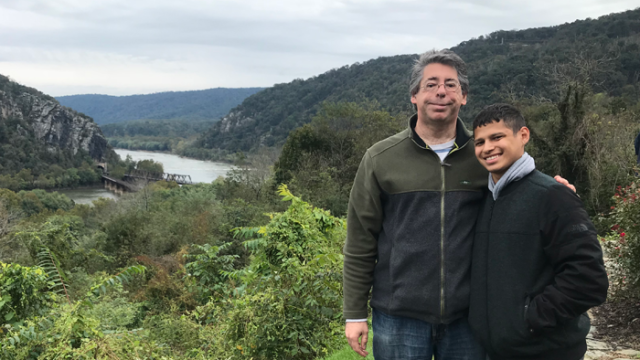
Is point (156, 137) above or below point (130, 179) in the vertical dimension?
above

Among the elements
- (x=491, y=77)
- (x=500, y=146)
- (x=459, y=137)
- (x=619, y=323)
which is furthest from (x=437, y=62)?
(x=491, y=77)

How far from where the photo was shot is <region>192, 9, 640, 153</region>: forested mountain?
130 ft

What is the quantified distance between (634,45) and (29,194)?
72.9 metres

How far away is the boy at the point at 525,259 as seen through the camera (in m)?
1.76

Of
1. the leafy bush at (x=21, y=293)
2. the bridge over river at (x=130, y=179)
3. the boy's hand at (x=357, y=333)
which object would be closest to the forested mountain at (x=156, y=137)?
the bridge over river at (x=130, y=179)

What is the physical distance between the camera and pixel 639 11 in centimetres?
6650

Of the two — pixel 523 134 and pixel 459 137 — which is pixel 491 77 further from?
pixel 523 134

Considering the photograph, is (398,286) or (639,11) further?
(639,11)

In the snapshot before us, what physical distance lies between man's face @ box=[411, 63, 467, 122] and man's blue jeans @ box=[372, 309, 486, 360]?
951 mm

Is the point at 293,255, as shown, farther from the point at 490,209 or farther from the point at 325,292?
the point at 490,209

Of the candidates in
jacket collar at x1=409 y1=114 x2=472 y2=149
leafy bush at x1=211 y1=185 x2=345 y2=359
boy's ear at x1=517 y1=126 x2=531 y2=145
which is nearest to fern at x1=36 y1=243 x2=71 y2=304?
leafy bush at x1=211 y1=185 x2=345 y2=359

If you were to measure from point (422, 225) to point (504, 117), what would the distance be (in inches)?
23.1

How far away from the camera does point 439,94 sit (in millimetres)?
2193

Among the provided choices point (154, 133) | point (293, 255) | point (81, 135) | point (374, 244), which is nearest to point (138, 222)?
point (293, 255)
